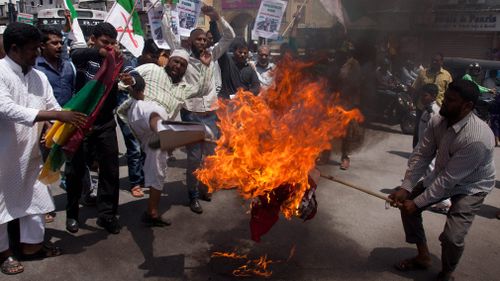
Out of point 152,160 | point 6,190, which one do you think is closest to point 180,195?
point 152,160

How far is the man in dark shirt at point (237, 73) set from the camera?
662cm

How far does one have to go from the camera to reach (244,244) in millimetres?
4500

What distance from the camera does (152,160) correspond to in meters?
4.83

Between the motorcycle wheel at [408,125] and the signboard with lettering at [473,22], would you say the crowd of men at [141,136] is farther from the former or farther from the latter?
the signboard with lettering at [473,22]

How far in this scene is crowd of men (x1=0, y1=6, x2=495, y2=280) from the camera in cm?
370

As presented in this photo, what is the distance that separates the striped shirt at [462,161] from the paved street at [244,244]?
91 cm

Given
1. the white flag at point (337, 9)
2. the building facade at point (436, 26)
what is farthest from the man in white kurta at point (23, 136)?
the building facade at point (436, 26)

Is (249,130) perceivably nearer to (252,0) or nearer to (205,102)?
(205,102)

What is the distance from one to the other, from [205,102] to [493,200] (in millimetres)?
4516

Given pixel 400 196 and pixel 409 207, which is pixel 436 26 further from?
pixel 409 207

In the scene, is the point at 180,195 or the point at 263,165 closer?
the point at 263,165

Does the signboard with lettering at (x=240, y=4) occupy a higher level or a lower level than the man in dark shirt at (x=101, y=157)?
higher

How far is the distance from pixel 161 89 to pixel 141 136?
60 centimetres

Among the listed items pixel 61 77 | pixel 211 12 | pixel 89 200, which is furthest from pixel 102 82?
pixel 211 12
